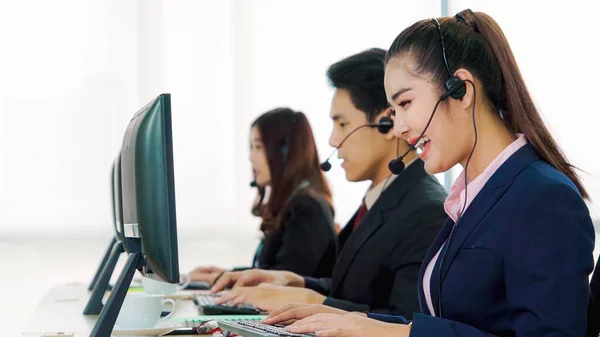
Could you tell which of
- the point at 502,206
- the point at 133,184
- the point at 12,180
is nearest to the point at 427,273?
the point at 502,206

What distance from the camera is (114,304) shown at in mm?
1424

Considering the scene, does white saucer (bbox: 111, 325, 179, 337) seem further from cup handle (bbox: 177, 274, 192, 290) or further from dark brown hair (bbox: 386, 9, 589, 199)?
cup handle (bbox: 177, 274, 192, 290)

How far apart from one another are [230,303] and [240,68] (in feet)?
8.75

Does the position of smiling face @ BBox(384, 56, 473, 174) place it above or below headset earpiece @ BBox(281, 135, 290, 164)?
above

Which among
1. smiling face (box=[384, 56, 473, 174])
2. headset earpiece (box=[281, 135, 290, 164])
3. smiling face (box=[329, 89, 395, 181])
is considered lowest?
headset earpiece (box=[281, 135, 290, 164])

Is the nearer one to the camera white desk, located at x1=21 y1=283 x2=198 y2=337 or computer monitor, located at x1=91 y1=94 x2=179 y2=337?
computer monitor, located at x1=91 y1=94 x2=179 y2=337

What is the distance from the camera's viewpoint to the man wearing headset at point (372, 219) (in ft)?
6.25

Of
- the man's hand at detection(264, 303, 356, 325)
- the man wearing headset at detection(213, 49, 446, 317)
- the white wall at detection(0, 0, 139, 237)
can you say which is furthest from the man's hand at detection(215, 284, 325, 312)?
the white wall at detection(0, 0, 139, 237)

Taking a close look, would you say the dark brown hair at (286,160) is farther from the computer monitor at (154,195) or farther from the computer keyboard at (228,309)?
the computer monitor at (154,195)

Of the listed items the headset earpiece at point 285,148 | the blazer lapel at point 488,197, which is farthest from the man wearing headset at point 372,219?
the headset earpiece at point 285,148

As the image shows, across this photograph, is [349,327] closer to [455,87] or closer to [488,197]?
[488,197]

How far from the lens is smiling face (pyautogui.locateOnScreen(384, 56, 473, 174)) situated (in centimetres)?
139

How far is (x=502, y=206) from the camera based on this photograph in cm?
128

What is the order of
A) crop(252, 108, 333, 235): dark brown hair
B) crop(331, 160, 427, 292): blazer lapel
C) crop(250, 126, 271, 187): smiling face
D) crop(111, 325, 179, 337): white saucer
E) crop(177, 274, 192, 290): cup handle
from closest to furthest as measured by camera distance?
crop(111, 325, 179, 337): white saucer
crop(331, 160, 427, 292): blazer lapel
crop(177, 274, 192, 290): cup handle
crop(252, 108, 333, 235): dark brown hair
crop(250, 126, 271, 187): smiling face
